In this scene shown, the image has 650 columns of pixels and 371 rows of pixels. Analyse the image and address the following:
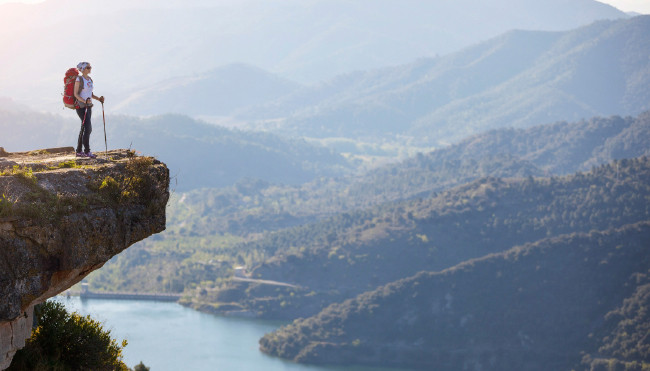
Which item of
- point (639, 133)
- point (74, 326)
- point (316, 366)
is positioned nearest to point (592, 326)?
point (316, 366)

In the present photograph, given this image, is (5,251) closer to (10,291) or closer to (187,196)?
(10,291)

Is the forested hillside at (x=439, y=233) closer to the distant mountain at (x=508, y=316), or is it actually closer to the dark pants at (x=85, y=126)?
the distant mountain at (x=508, y=316)

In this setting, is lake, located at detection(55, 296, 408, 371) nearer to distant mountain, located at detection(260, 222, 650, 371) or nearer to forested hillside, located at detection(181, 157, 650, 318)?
distant mountain, located at detection(260, 222, 650, 371)

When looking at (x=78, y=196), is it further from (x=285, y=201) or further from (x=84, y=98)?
(x=285, y=201)

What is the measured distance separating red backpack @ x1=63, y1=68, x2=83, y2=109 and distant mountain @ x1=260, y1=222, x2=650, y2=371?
6807cm

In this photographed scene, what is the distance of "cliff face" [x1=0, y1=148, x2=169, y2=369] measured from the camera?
10047 mm

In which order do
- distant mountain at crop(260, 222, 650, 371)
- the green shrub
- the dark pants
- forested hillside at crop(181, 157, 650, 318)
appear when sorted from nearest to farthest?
the green shrub, the dark pants, distant mountain at crop(260, 222, 650, 371), forested hillside at crop(181, 157, 650, 318)

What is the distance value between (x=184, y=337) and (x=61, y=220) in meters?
78.9

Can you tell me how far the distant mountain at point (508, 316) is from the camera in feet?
267

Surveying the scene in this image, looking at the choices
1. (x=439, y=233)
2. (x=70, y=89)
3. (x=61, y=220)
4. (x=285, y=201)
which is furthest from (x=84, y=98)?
(x=285, y=201)

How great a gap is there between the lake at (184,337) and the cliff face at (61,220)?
59.5 metres

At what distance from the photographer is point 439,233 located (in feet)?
375

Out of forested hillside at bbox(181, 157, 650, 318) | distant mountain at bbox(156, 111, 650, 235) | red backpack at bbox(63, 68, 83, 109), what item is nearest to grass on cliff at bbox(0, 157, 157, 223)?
red backpack at bbox(63, 68, 83, 109)

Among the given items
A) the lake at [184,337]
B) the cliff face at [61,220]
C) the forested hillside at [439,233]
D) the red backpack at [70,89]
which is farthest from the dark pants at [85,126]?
the forested hillside at [439,233]
